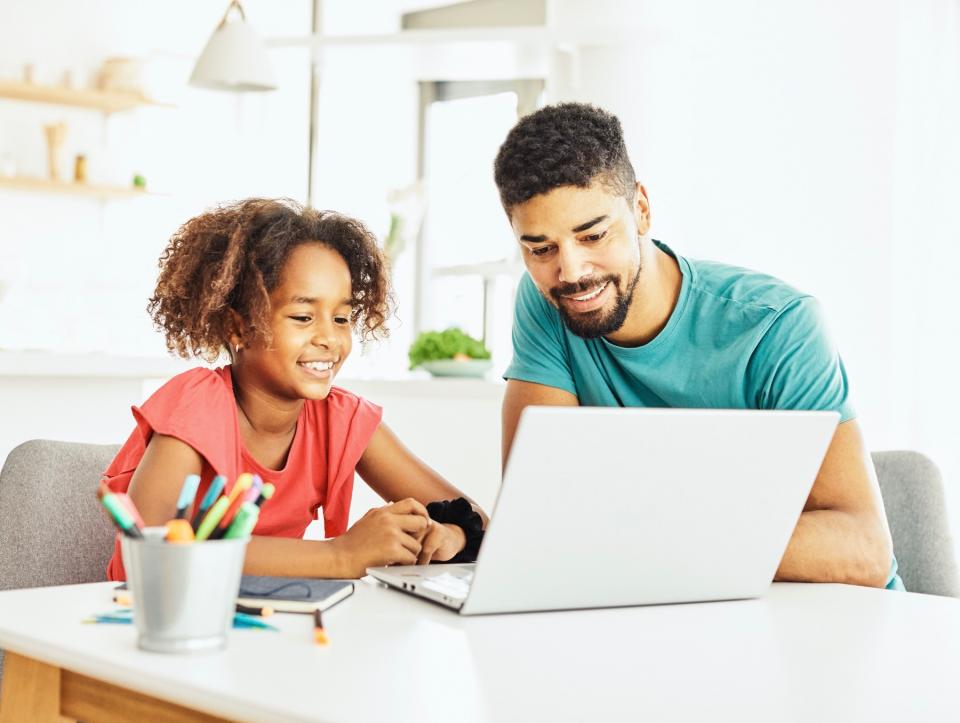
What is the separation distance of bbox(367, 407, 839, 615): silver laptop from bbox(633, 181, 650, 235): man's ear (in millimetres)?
624

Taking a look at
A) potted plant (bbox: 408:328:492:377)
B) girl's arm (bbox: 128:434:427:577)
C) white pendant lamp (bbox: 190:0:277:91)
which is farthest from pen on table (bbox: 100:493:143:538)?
white pendant lamp (bbox: 190:0:277:91)

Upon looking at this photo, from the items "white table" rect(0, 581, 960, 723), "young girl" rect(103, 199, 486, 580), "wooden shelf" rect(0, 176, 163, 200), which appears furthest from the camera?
"wooden shelf" rect(0, 176, 163, 200)

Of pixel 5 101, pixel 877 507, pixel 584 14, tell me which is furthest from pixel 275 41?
pixel 877 507

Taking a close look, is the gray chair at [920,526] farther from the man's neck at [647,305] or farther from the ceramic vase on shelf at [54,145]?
the ceramic vase on shelf at [54,145]

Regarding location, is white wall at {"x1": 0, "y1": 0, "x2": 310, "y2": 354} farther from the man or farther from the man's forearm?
the man's forearm

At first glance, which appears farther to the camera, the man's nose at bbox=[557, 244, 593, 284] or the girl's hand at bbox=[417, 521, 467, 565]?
the man's nose at bbox=[557, 244, 593, 284]

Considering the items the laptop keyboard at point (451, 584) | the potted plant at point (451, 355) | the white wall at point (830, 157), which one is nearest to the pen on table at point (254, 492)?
the laptop keyboard at point (451, 584)

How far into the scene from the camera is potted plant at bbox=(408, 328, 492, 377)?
3295mm

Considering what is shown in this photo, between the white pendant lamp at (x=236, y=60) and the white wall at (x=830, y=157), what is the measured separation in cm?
110

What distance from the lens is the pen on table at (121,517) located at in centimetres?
84

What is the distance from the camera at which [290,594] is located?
1.03m

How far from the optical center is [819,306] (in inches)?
62.3

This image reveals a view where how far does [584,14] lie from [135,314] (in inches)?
112

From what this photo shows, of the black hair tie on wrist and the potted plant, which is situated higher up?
the potted plant
